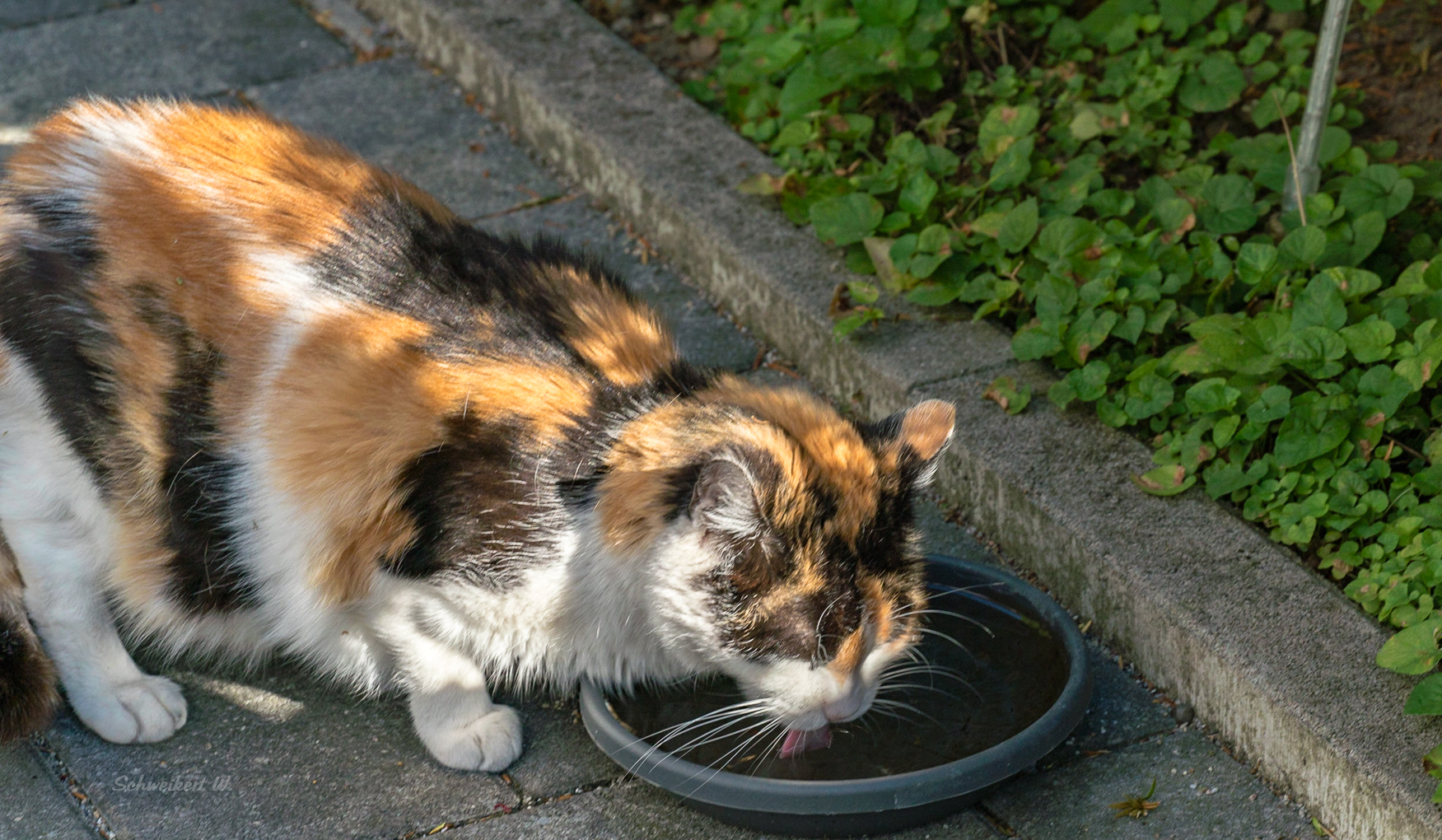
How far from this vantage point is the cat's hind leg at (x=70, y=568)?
2766mm

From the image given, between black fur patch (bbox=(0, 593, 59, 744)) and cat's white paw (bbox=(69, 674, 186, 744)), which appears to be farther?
cat's white paw (bbox=(69, 674, 186, 744))

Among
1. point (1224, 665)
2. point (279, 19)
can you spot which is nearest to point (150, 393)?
point (1224, 665)

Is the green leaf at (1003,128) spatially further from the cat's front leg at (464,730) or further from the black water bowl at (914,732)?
the cat's front leg at (464,730)

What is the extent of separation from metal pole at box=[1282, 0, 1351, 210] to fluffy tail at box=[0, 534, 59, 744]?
10.3 ft

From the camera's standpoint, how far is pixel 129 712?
286 centimetres

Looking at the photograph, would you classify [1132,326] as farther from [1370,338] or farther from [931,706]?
[931,706]

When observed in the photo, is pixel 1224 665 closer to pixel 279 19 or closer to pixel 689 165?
pixel 689 165

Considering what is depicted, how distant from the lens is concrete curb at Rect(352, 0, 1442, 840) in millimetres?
2621

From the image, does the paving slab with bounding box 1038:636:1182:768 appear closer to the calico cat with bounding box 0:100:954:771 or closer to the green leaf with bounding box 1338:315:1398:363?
the calico cat with bounding box 0:100:954:771

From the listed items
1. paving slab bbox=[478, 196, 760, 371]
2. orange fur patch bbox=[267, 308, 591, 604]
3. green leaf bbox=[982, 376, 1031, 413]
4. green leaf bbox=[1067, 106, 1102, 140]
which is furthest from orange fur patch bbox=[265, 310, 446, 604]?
green leaf bbox=[1067, 106, 1102, 140]

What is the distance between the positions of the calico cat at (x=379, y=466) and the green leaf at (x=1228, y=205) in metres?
1.35

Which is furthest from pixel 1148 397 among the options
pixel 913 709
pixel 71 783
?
pixel 71 783

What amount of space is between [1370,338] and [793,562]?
Result: 1473mm

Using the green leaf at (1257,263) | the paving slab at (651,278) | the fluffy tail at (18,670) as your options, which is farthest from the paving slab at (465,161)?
the fluffy tail at (18,670)
